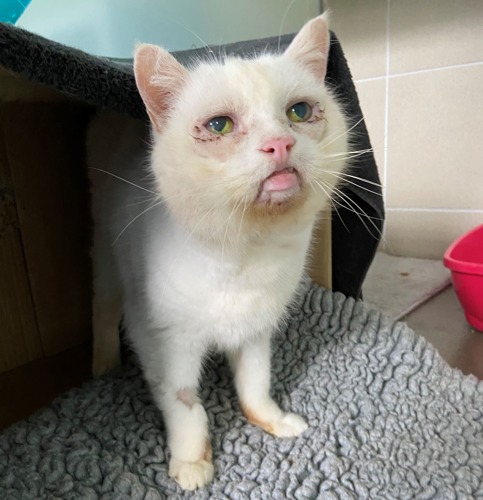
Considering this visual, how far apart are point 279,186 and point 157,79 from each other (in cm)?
25

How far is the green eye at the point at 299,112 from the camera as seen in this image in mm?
708

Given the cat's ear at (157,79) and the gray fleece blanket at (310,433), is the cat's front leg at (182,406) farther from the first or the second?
the cat's ear at (157,79)

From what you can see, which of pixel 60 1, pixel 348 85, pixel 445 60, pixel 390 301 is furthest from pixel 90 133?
pixel 445 60

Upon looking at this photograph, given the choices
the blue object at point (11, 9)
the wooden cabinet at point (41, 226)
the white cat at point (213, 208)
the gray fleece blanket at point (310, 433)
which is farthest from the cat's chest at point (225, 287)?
the blue object at point (11, 9)

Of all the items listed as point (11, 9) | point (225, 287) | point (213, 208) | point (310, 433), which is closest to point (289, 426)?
point (310, 433)

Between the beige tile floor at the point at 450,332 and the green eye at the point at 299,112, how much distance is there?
82 centimetres

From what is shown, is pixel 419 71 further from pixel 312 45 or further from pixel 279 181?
pixel 279 181

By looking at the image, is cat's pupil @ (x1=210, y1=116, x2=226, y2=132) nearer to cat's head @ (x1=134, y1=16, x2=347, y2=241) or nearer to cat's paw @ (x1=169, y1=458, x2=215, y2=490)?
cat's head @ (x1=134, y1=16, x2=347, y2=241)

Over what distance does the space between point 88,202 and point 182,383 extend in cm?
57

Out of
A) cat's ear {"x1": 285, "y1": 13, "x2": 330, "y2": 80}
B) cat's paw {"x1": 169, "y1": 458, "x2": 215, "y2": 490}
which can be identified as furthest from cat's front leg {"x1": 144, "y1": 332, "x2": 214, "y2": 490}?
cat's ear {"x1": 285, "y1": 13, "x2": 330, "y2": 80}

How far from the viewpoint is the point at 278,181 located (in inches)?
24.8

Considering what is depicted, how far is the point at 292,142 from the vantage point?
628 mm

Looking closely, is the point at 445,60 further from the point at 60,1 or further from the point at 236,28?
the point at 60,1

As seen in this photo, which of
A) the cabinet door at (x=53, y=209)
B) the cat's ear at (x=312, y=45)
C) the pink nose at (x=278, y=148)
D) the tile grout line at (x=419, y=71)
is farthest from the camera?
the tile grout line at (x=419, y=71)
